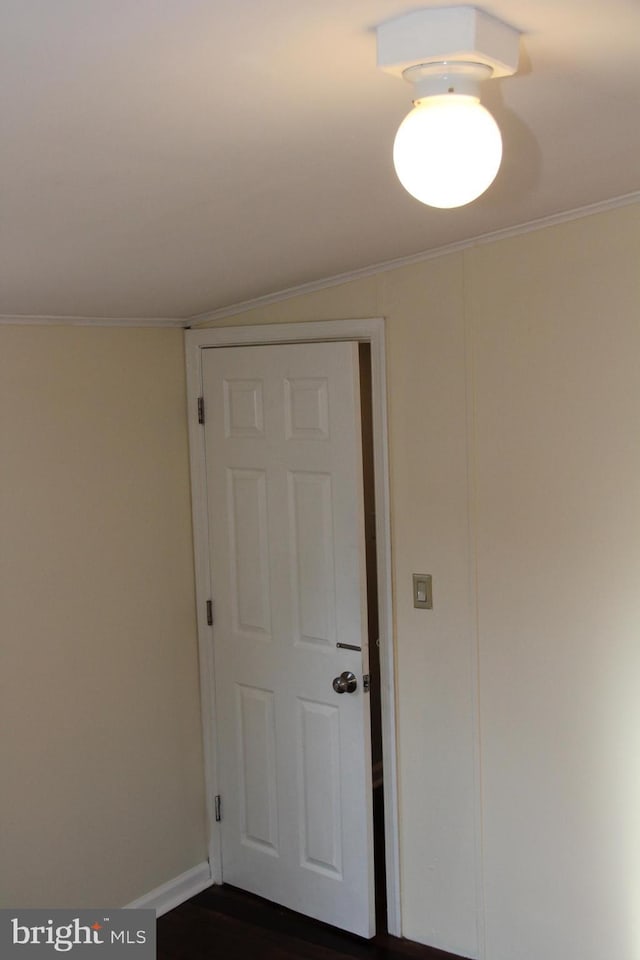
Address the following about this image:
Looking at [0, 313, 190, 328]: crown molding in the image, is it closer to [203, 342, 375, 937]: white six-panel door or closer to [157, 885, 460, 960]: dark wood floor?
[203, 342, 375, 937]: white six-panel door

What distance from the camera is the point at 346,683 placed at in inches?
125

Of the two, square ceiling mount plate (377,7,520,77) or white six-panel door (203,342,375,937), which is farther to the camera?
white six-panel door (203,342,375,937)

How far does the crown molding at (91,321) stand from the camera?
293 centimetres

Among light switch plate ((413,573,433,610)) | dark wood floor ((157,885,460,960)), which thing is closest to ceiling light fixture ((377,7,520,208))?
light switch plate ((413,573,433,610))

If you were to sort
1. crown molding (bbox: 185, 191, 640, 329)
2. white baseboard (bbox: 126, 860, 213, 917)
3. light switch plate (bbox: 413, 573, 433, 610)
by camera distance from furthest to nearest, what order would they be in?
white baseboard (bbox: 126, 860, 213, 917), light switch plate (bbox: 413, 573, 433, 610), crown molding (bbox: 185, 191, 640, 329)

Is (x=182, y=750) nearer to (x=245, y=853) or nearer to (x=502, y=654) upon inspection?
(x=245, y=853)

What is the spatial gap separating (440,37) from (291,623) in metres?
2.30

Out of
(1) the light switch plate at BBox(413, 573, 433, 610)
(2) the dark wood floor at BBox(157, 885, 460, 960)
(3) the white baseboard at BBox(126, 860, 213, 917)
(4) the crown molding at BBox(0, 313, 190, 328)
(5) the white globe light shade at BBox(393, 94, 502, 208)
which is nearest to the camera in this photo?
→ (5) the white globe light shade at BBox(393, 94, 502, 208)

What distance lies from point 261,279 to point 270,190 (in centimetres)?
93

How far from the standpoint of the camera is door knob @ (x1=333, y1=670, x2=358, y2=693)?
10.4ft

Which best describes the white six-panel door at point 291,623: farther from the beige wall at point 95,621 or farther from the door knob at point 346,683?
the beige wall at point 95,621

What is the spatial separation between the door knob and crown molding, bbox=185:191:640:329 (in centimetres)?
123

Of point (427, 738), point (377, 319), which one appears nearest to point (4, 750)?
point (427, 738)

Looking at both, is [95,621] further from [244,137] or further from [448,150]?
[448,150]
